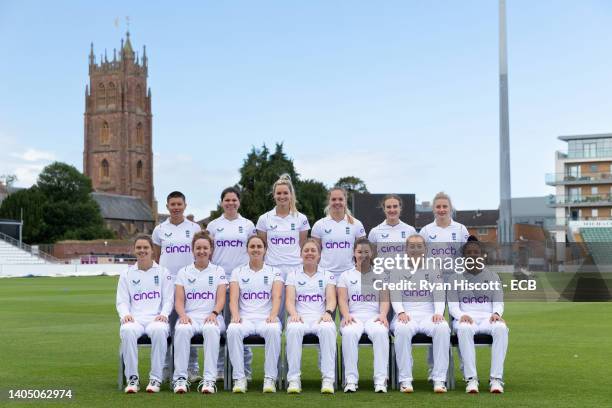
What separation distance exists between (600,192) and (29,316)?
7388 cm

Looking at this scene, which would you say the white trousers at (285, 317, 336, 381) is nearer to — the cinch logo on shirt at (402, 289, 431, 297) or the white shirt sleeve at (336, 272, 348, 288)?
the white shirt sleeve at (336, 272, 348, 288)

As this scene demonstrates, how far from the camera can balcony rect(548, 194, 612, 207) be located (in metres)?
82.0

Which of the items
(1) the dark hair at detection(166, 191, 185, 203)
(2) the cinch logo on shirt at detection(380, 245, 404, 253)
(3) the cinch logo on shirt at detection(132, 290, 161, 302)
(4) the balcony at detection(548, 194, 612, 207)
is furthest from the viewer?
(4) the balcony at detection(548, 194, 612, 207)

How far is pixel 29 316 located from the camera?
61.8ft

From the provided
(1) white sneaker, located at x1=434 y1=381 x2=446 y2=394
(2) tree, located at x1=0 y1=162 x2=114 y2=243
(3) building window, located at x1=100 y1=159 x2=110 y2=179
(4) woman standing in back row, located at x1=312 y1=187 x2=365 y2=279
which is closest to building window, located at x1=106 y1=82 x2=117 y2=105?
(3) building window, located at x1=100 y1=159 x2=110 y2=179

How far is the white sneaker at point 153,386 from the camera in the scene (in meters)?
8.33

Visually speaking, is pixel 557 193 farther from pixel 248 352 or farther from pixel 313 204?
pixel 248 352

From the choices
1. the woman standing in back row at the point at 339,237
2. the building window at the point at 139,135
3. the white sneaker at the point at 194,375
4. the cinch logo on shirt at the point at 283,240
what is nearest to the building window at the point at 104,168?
A: the building window at the point at 139,135

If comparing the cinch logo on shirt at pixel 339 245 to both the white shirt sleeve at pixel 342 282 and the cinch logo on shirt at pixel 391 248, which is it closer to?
the cinch logo on shirt at pixel 391 248

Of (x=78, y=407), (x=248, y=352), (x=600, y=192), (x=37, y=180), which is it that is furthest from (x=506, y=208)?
(x=37, y=180)

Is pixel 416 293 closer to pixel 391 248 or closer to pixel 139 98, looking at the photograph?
pixel 391 248

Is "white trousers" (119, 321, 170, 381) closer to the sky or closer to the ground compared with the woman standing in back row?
closer to the ground

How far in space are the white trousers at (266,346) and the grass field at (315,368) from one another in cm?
25

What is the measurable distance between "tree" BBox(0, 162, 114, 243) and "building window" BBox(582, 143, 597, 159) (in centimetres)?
5335
